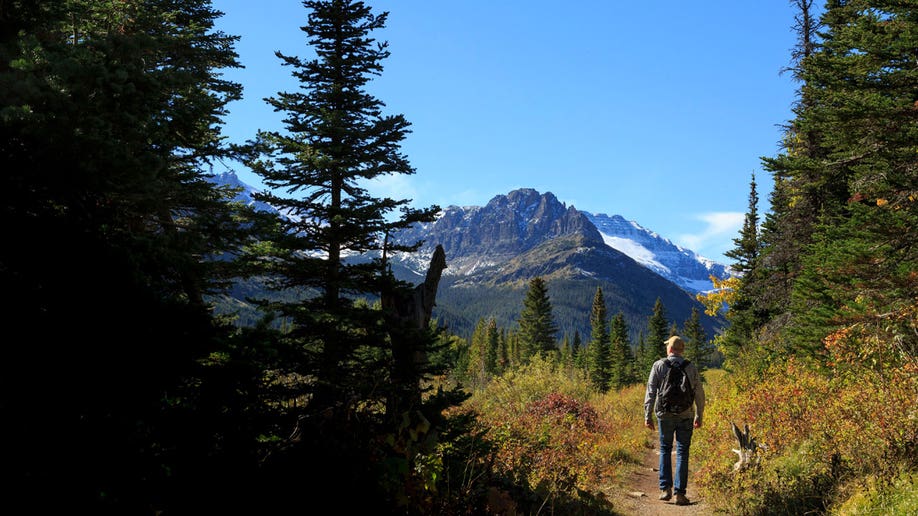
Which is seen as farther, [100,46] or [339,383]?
[339,383]

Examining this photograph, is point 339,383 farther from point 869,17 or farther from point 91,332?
point 869,17

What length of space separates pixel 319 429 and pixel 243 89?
13756mm

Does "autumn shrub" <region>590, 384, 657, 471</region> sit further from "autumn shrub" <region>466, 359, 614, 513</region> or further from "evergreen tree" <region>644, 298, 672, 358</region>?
"evergreen tree" <region>644, 298, 672, 358</region>

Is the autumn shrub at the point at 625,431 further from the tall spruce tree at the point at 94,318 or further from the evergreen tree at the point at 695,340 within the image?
the evergreen tree at the point at 695,340

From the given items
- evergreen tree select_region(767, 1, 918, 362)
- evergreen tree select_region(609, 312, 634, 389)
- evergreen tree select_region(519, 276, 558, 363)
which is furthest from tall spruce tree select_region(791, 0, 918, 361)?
evergreen tree select_region(609, 312, 634, 389)

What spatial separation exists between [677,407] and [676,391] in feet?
0.76

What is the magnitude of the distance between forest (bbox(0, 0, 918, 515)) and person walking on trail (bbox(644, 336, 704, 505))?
56 cm

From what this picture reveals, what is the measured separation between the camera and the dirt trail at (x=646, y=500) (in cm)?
710

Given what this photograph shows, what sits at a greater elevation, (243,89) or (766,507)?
(243,89)

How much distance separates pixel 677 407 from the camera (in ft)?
23.5

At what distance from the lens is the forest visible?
280 cm

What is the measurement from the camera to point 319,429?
368 cm

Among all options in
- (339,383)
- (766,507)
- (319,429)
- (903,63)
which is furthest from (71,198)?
(903,63)

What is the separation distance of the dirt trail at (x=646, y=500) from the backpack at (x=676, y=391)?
1363 millimetres
